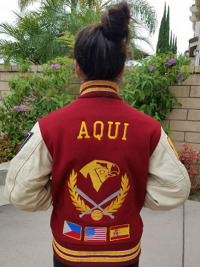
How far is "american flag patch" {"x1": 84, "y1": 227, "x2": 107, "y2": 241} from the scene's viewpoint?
0.97 metres

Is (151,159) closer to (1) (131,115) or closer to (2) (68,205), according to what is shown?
(1) (131,115)

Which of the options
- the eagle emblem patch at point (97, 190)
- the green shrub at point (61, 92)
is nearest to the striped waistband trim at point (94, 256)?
the eagle emblem patch at point (97, 190)

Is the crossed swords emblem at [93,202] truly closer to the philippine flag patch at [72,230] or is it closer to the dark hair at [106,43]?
the philippine flag patch at [72,230]

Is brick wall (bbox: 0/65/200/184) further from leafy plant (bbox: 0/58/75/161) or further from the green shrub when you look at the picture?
leafy plant (bbox: 0/58/75/161)

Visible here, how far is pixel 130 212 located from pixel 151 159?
0.24m

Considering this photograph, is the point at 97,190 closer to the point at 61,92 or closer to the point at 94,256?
the point at 94,256

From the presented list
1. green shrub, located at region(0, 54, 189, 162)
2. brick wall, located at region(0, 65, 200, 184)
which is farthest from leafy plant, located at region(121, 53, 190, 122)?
brick wall, located at region(0, 65, 200, 184)

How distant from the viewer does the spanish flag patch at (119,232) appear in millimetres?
972

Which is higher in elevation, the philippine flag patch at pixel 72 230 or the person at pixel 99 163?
the person at pixel 99 163

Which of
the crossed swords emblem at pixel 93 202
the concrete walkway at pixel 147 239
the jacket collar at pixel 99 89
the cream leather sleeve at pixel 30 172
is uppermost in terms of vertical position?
the jacket collar at pixel 99 89

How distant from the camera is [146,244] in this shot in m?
2.13

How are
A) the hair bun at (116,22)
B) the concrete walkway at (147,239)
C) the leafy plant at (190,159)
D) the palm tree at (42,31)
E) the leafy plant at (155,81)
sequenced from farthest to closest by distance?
the palm tree at (42,31), the leafy plant at (190,159), the leafy plant at (155,81), the concrete walkway at (147,239), the hair bun at (116,22)

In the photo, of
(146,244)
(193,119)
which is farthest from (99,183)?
(193,119)

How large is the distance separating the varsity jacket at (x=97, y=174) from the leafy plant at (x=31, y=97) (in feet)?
6.96
